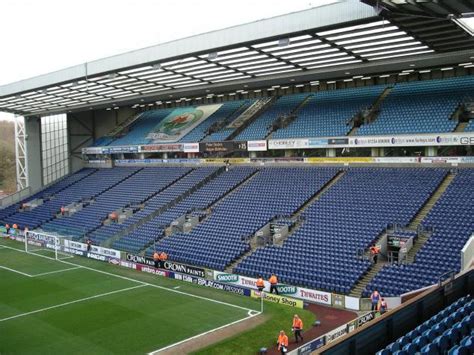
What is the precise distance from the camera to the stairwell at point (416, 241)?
22.4 m

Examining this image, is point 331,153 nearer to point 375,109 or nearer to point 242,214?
point 375,109

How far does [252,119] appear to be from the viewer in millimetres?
41969

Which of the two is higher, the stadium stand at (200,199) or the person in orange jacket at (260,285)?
the stadium stand at (200,199)

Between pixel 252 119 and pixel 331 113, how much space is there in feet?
26.6

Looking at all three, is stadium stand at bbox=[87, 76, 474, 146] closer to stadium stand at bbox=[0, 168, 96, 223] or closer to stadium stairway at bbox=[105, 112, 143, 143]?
stadium stairway at bbox=[105, 112, 143, 143]

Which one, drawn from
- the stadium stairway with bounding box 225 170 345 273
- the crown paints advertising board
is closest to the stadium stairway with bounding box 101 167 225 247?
the stadium stairway with bounding box 225 170 345 273

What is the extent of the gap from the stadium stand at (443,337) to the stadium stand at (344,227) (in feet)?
31.9

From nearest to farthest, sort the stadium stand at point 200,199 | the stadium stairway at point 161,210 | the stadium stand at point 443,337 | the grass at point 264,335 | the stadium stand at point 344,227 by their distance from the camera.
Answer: the stadium stand at point 443,337, the grass at point 264,335, the stadium stand at point 344,227, the stadium stand at point 200,199, the stadium stairway at point 161,210

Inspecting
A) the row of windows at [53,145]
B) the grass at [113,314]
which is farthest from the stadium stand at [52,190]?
the grass at [113,314]

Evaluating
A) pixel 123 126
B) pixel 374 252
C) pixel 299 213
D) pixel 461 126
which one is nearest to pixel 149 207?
pixel 299 213

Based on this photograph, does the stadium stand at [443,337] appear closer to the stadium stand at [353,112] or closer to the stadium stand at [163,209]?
the stadium stand at [353,112]

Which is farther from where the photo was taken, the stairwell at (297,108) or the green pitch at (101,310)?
the stairwell at (297,108)

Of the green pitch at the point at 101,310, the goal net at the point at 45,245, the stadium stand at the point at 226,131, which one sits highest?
the stadium stand at the point at 226,131

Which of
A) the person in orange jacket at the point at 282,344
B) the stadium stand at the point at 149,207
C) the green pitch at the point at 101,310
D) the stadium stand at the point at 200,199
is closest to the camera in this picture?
the person in orange jacket at the point at 282,344
